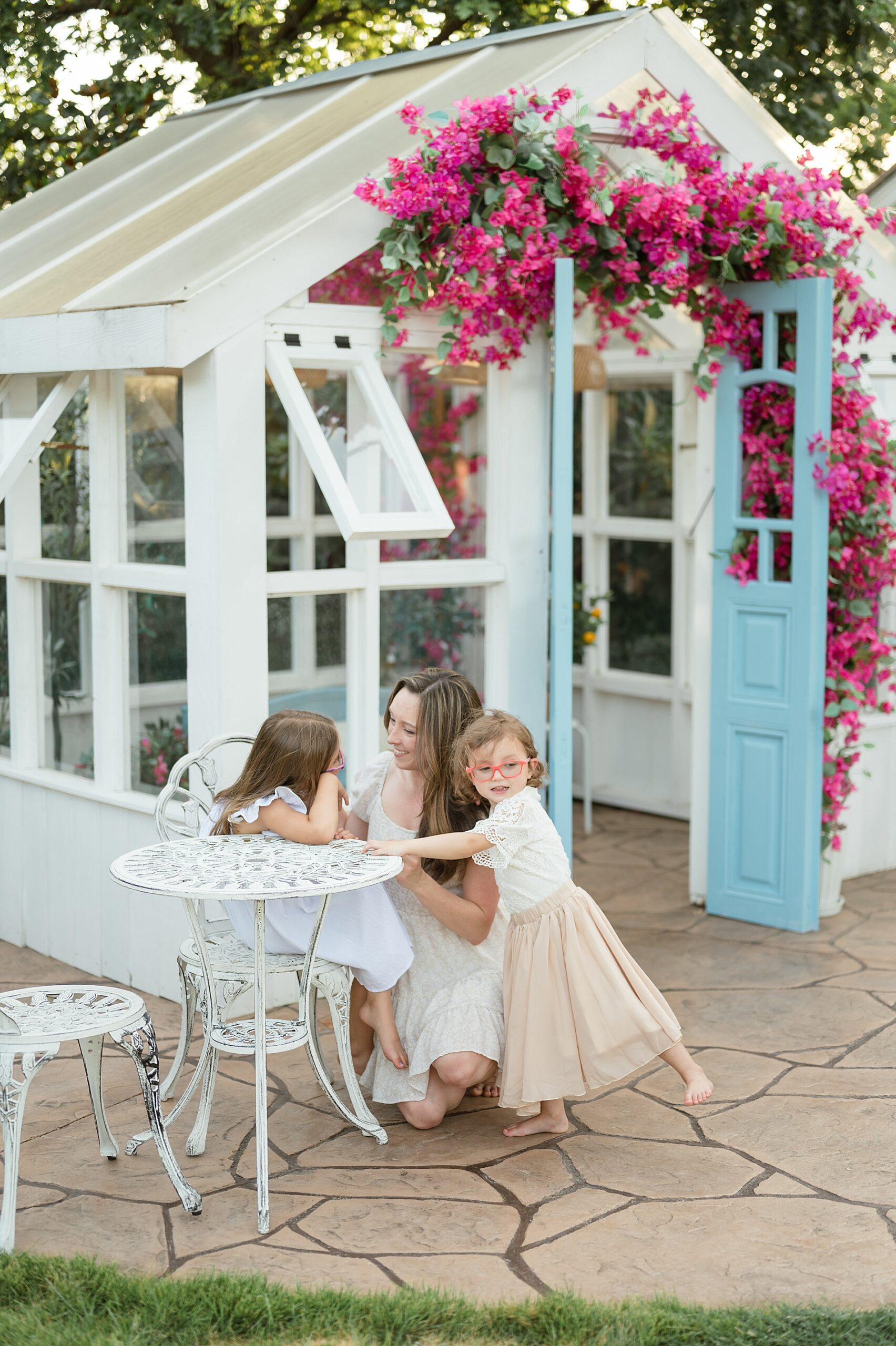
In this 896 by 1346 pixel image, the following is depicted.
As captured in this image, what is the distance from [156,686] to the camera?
511 cm

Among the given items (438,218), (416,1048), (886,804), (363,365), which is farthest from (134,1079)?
(886,804)

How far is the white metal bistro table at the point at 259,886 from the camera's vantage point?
3322 millimetres

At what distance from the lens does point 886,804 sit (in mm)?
6723

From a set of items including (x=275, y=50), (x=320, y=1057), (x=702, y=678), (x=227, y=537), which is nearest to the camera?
(x=320, y=1057)

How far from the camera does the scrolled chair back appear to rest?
4.06 metres

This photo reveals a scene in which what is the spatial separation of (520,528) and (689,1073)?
2.26 metres

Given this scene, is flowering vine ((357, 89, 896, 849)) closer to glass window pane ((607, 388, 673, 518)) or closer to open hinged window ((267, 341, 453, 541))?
open hinged window ((267, 341, 453, 541))

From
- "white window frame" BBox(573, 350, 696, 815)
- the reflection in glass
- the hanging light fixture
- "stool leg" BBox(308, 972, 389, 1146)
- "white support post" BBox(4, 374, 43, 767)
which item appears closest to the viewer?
"stool leg" BBox(308, 972, 389, 1146)

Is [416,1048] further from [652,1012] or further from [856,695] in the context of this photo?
[856,695]

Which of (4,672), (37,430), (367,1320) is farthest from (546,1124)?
(4,672)

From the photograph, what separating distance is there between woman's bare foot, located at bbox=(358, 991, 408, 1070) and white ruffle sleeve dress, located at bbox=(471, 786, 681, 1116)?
1.02ft

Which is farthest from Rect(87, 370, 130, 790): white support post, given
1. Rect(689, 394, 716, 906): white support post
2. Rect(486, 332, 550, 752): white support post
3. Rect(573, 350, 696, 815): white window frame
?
Rect(573, 350, 696, 815): white window frame

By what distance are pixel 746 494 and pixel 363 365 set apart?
5.67ft

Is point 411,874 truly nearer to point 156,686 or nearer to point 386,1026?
point 386,1026
